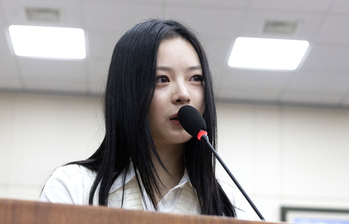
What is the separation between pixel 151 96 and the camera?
40.8 inches

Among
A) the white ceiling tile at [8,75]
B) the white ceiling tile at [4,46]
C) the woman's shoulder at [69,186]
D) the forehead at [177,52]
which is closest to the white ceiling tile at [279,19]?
the white ceiling tile at [4,46]

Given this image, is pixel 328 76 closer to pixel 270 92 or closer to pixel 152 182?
pixel 270 92

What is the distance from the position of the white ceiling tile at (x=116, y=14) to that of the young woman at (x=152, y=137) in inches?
80.4

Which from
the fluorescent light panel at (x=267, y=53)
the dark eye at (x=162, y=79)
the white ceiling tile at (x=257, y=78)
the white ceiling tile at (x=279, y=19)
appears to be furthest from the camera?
the white ceiling tile at (x=257, y=78)

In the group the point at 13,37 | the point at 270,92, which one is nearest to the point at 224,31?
the point at 270,92

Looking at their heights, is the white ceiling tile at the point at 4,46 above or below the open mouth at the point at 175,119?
above

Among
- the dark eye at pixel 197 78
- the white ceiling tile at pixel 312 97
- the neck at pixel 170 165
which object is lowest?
the neck at pixel 170 165

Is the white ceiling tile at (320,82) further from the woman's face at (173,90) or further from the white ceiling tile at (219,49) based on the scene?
the woman's face at (173,90)

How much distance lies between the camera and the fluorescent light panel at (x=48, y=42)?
11.5ft

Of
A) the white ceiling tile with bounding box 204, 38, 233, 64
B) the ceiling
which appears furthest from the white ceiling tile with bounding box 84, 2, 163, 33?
the white ceiling tile with bounding box 204, 38, 233, 64

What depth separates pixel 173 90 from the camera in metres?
1.05

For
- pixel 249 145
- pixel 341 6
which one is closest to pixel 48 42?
pixel 249 145

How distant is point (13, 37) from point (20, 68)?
0.46 m

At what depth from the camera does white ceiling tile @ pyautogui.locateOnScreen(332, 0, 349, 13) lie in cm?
307
